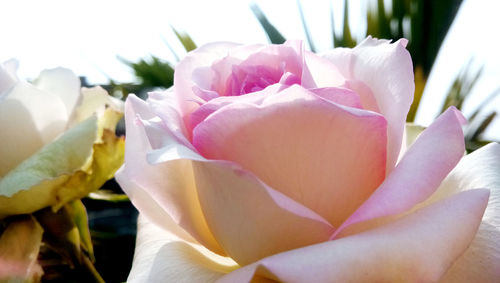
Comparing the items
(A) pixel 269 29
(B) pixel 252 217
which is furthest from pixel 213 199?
(A) pixel 269 29

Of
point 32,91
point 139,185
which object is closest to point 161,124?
point 139,185

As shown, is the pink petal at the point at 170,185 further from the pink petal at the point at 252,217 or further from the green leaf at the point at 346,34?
the green leaf at the point at 346,34

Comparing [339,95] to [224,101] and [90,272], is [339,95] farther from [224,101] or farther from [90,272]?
[90,272]

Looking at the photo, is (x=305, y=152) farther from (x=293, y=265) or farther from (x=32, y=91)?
(x=32, y=91)

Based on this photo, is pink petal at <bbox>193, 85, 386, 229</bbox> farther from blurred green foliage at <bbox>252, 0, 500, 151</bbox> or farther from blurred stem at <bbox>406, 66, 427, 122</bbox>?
blurred green foliage at <bbox>252, 0, 500, 151</bbox>

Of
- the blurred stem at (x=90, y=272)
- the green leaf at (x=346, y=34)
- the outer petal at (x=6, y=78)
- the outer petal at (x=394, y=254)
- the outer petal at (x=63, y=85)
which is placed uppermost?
the outer petal at (x=6, y=78)

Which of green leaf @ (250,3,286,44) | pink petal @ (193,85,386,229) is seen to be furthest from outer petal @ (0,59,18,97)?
green leaf @ (250,3,286,44)

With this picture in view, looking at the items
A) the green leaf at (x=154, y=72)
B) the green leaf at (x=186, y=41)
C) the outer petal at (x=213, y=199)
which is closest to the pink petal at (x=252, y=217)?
the outer petal at (x=213, y=199)

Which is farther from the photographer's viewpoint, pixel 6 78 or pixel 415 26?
pixel 415 26
